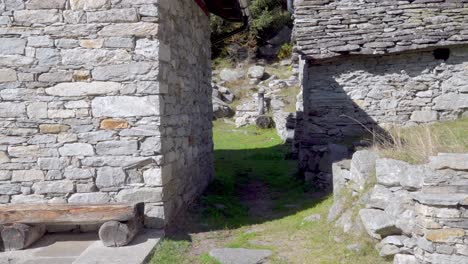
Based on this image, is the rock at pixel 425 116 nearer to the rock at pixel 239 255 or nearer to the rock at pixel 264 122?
the rock at pixel 239 255

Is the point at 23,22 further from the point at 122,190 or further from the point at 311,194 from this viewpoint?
the point at 311,194

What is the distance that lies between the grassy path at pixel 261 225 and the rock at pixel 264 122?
22.6 ft

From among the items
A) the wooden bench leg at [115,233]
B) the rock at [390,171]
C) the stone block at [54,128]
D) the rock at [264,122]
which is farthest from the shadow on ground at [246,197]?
the rock at [264,122]

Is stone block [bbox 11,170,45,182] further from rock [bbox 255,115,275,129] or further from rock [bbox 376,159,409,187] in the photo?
rock [bbox 255,115,275,129]

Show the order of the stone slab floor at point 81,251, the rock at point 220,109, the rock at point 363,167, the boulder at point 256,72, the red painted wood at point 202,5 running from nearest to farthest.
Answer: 1. the stone slab floor at point 81,251
2. the rock at point 363,167
3. the red painted wood at point 202,5
4. the rock at point 220,109
5. the boulder at point 256,72

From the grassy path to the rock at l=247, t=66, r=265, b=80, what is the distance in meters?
12.6

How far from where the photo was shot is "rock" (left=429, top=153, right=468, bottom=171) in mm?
3846

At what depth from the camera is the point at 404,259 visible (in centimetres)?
405

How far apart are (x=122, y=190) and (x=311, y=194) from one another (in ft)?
11.9

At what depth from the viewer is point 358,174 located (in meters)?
5.19

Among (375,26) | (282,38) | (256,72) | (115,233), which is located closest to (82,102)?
(115,233)

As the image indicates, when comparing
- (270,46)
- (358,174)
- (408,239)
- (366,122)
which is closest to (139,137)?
(358,174)

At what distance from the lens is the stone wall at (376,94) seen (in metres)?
8.10

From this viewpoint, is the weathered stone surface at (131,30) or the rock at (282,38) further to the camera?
the rock at (282,38)
